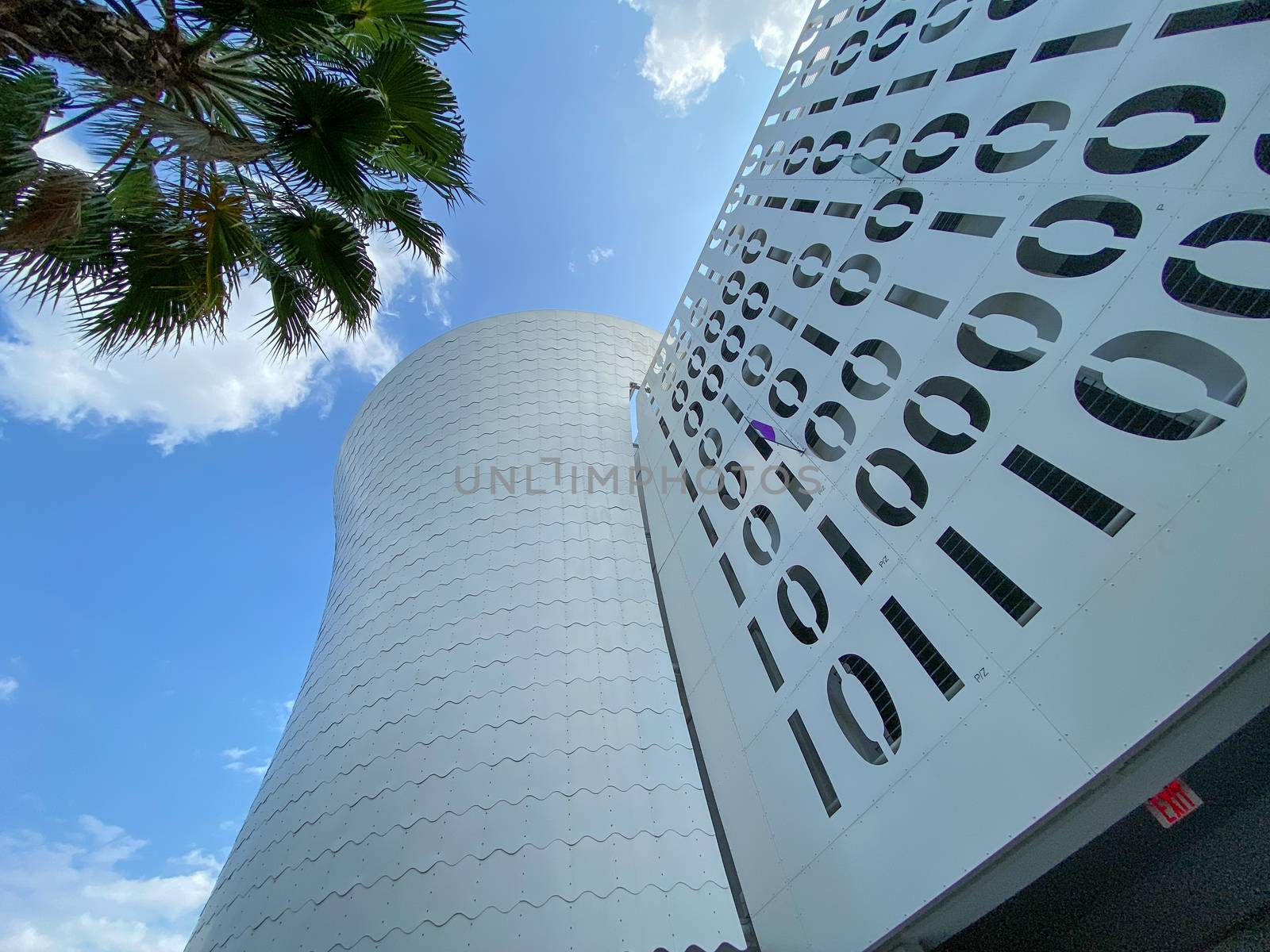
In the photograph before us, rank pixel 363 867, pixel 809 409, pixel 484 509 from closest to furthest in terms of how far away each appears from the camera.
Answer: pixel 363 867 → pixel 809 409 → pixel 484 509

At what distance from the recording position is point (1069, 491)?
3.93 metres

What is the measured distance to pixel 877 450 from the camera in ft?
18.6

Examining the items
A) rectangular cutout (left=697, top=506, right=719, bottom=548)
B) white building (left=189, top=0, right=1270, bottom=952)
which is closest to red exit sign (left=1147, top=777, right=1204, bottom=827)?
white building (left=189, top=0, right=1270, bottom=952)

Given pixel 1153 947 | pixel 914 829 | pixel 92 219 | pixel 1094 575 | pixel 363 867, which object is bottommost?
pixel 1153 947

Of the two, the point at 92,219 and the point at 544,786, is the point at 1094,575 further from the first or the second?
the point at 92,219

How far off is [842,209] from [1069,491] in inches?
241

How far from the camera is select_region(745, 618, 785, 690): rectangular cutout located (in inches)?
241

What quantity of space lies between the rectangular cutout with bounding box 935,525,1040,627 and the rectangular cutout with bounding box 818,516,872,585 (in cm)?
103

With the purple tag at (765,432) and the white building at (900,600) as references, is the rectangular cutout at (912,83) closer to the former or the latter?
the white building at (900,600)

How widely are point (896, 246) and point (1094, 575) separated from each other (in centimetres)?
435

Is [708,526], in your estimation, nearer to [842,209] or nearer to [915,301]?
[915,301]

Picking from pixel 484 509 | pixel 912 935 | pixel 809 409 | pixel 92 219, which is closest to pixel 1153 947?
pixel 912 935

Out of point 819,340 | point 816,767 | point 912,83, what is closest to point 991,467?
point 816,767

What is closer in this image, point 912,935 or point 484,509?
point 912,935
